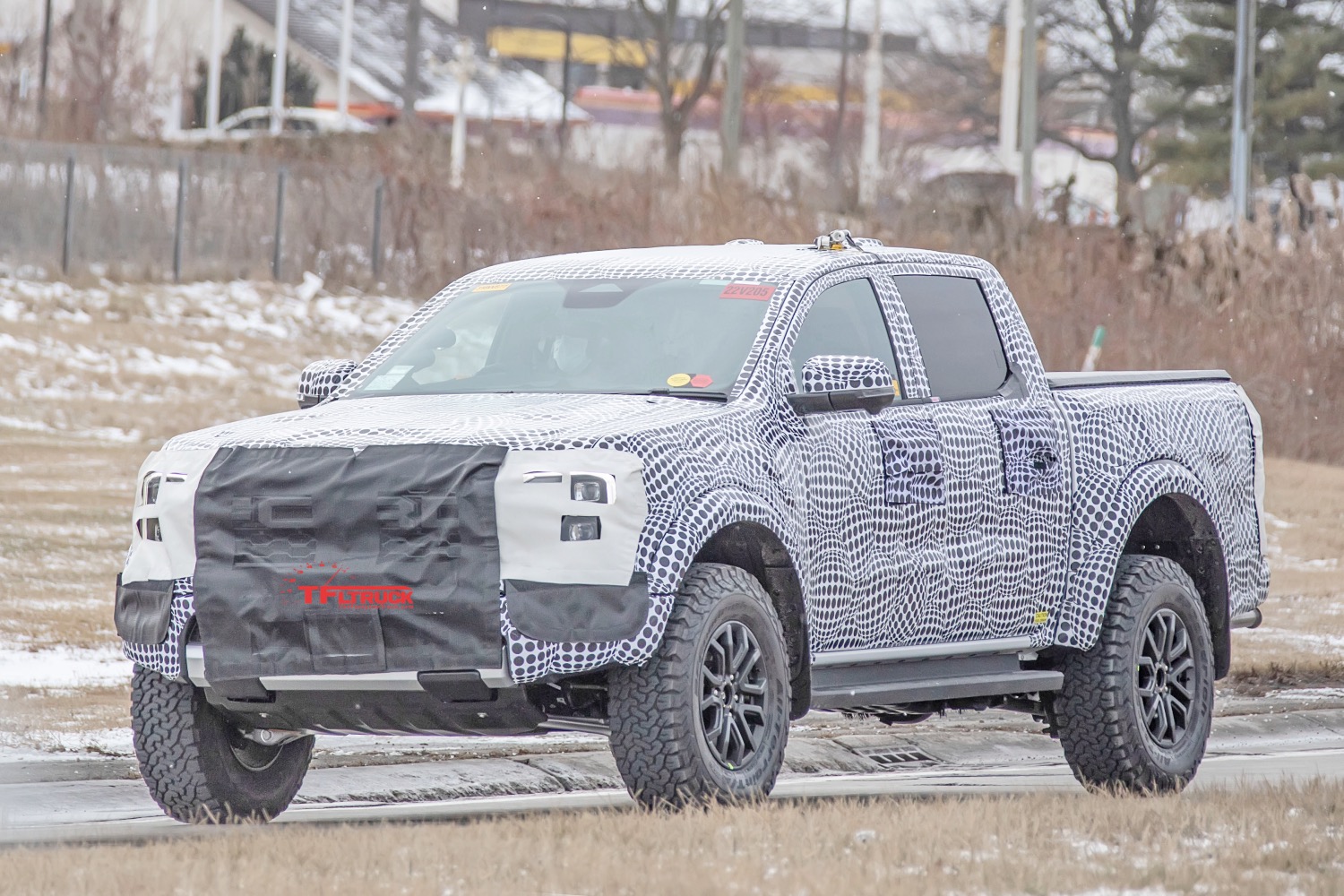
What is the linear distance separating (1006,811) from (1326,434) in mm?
19958

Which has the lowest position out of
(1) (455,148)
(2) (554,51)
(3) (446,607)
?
(3) (446,607)

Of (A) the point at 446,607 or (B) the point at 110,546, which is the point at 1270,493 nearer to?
(B) the point at 110,546

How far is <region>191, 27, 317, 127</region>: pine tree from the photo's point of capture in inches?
2584

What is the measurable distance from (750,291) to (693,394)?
2.03ft

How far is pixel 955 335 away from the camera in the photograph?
347 inches

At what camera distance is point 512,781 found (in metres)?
9.21

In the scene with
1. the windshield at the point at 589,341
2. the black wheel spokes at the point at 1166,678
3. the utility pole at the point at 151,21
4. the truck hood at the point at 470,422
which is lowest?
the black wheel spokes at the point at 1166,678

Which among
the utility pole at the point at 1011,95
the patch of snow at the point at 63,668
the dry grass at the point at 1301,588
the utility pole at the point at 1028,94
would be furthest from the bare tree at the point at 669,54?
the patch of snow at the point at 63,668

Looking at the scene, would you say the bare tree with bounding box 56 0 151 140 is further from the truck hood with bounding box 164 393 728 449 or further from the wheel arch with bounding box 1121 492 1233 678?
the truck hood with bounding box 164 393 728 449

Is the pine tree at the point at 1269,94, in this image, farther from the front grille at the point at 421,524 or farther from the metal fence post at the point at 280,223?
the front grille at the point at 421,524

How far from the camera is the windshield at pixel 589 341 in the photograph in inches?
307

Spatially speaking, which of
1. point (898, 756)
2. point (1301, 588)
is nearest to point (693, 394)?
point (898, 756)

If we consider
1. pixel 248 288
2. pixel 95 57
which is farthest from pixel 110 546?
pixel 95 57

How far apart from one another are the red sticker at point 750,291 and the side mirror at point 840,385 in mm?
428
